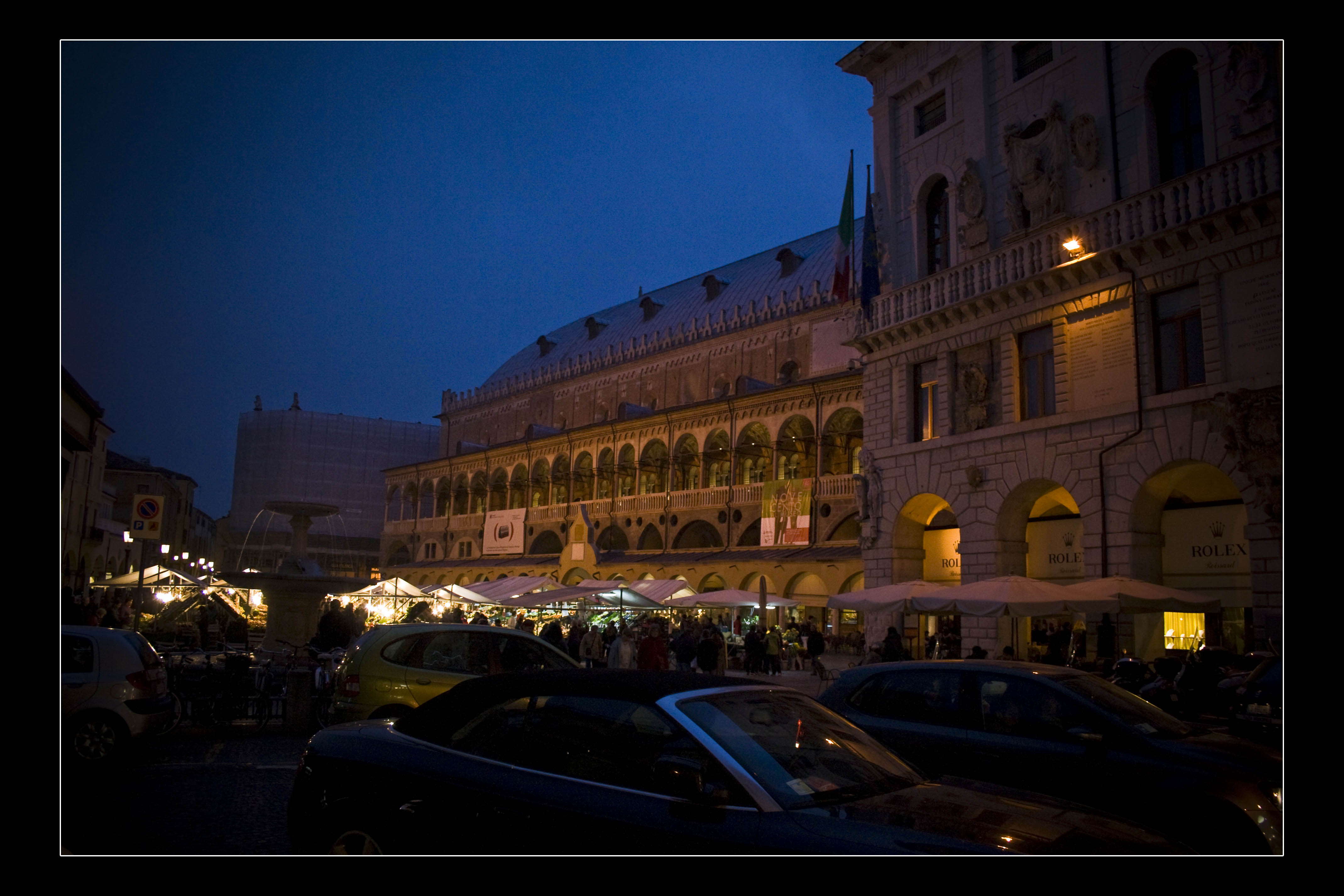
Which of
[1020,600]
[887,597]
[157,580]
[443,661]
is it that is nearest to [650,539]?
[157,580]

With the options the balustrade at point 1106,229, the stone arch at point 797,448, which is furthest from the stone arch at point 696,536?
the balustrade at point 1106,229

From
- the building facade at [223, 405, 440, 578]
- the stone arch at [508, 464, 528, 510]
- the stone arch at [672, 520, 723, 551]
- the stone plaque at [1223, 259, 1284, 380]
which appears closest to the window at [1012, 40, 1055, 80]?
the stone plaque at [1223, 259, 1284, 380]

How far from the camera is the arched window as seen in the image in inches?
921

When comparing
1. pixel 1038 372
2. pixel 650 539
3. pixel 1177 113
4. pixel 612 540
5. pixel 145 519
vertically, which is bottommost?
pixel 612 540

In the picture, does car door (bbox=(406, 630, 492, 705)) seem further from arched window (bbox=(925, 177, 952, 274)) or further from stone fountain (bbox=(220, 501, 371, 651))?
arched window (bbox=(925, 177, 952, 274))

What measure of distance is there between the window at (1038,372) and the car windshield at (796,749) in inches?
647

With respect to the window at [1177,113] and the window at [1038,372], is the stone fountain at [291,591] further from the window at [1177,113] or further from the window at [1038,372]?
the window at [1177,113]

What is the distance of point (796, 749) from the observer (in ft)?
15.0

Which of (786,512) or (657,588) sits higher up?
(786,512)

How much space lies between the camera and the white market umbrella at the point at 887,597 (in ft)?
57.5

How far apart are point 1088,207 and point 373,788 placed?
18.7m

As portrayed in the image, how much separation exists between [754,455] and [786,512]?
5.55 metres

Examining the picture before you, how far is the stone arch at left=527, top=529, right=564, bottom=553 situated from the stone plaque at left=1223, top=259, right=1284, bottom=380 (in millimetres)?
37036

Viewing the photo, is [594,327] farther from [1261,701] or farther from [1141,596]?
[1261,701]
